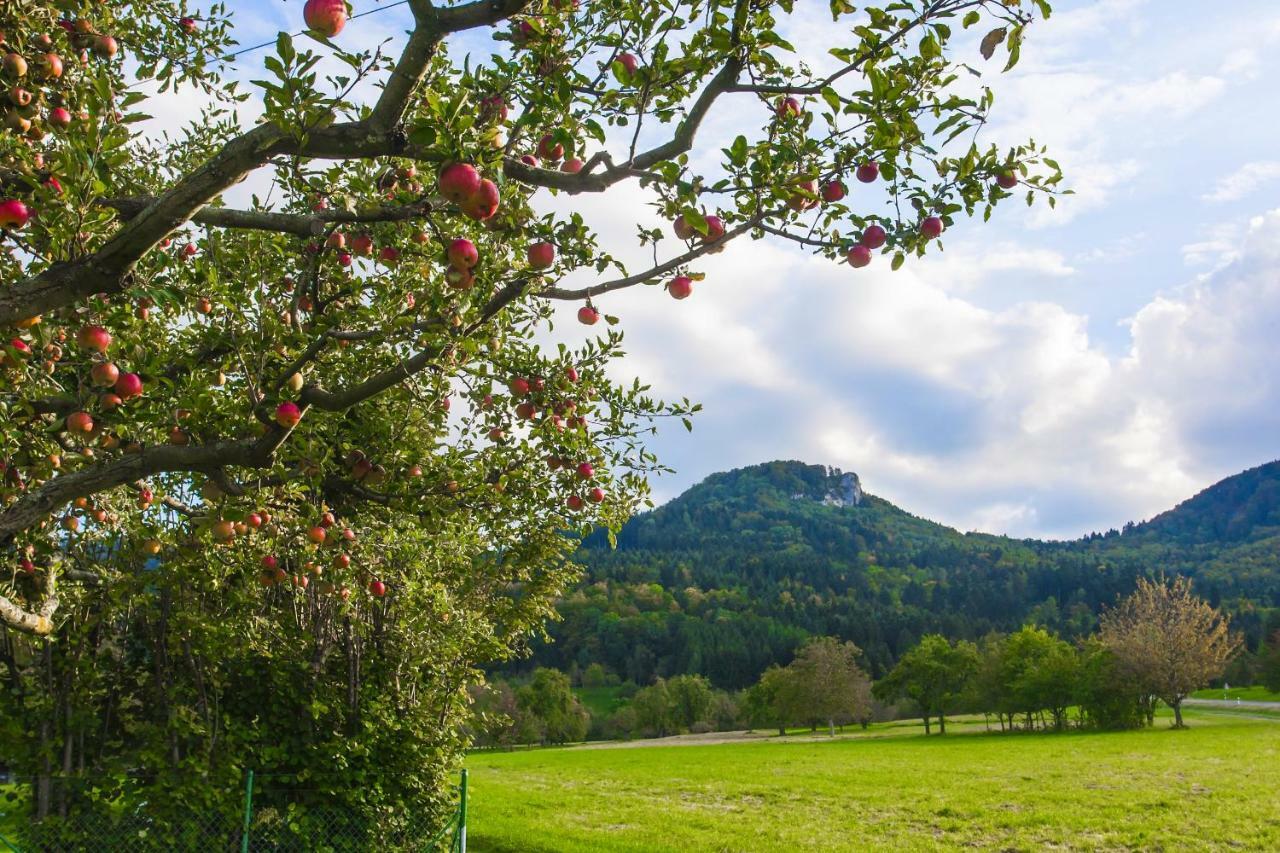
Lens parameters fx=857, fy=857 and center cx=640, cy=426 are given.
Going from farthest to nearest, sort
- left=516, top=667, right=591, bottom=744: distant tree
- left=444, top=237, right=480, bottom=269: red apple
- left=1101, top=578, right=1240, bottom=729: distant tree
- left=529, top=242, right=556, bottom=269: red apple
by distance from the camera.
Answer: left=516, top=667, right=591, bottom=744: distant tree
left=1101, top=578, right=1240, bottom=729: distant tree
left=529, top=242, right=556, bottom=269: red apple
left=444, top=237, right=480, bottom=269: red apple

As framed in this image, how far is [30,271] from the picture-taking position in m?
5.62

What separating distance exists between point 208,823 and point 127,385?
676 centimetres

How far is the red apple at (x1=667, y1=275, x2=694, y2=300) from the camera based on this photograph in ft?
16.8

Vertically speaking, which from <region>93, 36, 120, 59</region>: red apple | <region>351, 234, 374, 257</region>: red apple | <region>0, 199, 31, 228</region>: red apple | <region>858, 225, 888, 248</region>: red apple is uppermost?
<region>93, 36, 120, 59</region>: red apple

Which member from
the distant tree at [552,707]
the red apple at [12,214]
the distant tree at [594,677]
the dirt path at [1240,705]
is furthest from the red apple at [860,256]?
the distant tree at [594,677]

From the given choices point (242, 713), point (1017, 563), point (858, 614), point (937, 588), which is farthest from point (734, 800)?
point (1017, 563)

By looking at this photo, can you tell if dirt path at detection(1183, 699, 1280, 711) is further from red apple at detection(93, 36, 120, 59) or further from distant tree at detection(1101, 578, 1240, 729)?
red apple at detection(93, 36, 120, 59)

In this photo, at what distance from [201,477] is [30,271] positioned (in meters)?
2.83

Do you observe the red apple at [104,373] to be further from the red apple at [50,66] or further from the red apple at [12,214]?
the red apple at [50,66]

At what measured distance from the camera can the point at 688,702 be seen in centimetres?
8400

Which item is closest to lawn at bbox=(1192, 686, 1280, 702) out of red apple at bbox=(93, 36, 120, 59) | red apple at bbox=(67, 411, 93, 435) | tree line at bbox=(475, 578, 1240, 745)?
tree line at bbox=(475, 578, 1240, 745)

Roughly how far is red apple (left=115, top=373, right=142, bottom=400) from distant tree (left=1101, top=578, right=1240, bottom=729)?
5479 centimetres

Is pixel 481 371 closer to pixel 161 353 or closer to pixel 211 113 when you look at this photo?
pixel 161 353

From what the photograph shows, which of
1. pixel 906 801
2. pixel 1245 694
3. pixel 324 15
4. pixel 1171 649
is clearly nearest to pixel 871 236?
pixel 324 15
